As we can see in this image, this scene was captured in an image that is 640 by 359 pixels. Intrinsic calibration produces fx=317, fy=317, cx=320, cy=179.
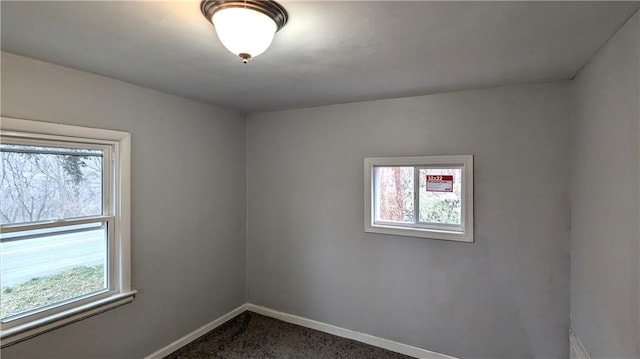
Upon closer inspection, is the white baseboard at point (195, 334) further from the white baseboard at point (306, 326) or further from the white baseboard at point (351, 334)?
the white baseboard at point (351, 334)

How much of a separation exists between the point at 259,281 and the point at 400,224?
5.88ft

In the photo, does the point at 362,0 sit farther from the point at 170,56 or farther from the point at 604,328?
the point at 604,328

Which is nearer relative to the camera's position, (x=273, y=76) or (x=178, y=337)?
(x=273, y=76)

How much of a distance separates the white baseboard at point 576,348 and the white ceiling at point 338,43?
1836 mm

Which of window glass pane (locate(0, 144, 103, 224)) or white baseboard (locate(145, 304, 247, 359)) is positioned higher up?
window glass pane (locate(0, 144, 103, 224))

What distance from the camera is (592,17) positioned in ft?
4.61

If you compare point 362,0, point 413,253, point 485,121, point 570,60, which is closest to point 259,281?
point 413,253

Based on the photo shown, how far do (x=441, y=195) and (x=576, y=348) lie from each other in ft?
4.54

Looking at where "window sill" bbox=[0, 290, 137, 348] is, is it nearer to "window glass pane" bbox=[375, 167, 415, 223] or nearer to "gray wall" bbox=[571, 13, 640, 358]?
"window glass pane" bbox=[375, 167, 415, 223]

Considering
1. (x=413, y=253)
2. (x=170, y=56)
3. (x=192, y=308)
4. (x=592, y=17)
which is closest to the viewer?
(x=592, y=17)

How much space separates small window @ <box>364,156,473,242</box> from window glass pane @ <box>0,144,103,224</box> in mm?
2249

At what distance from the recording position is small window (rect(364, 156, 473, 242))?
8.72 ft

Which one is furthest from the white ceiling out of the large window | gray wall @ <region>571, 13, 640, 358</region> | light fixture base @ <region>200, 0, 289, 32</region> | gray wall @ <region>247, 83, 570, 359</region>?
the large window

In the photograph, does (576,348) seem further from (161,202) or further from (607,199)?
(161,202)
